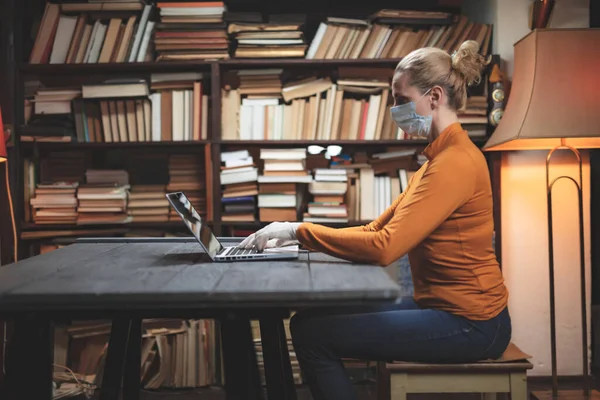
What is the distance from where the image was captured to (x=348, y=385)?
155cm

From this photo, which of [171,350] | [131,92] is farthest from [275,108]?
[171,350]

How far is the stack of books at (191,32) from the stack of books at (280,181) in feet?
1.91

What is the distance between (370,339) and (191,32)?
2.02 metres

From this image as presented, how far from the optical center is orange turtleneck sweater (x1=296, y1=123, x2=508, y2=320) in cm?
149

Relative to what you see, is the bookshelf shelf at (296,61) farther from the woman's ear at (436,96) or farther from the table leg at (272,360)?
the table leg at (272,360)

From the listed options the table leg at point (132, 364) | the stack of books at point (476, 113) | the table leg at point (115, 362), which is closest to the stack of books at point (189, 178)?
the table leg at point (132, 364)

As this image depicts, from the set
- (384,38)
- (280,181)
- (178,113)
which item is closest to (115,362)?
(280,181)

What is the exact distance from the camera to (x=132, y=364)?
2.11 m

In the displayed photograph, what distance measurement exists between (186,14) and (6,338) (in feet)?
6.00

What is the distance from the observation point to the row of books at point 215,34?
3.00 meters

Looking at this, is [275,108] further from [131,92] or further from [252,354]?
[252,354]

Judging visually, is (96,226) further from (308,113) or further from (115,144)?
(308,113)

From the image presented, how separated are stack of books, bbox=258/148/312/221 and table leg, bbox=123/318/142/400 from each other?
3.45 feet

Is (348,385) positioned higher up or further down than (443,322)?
further down
